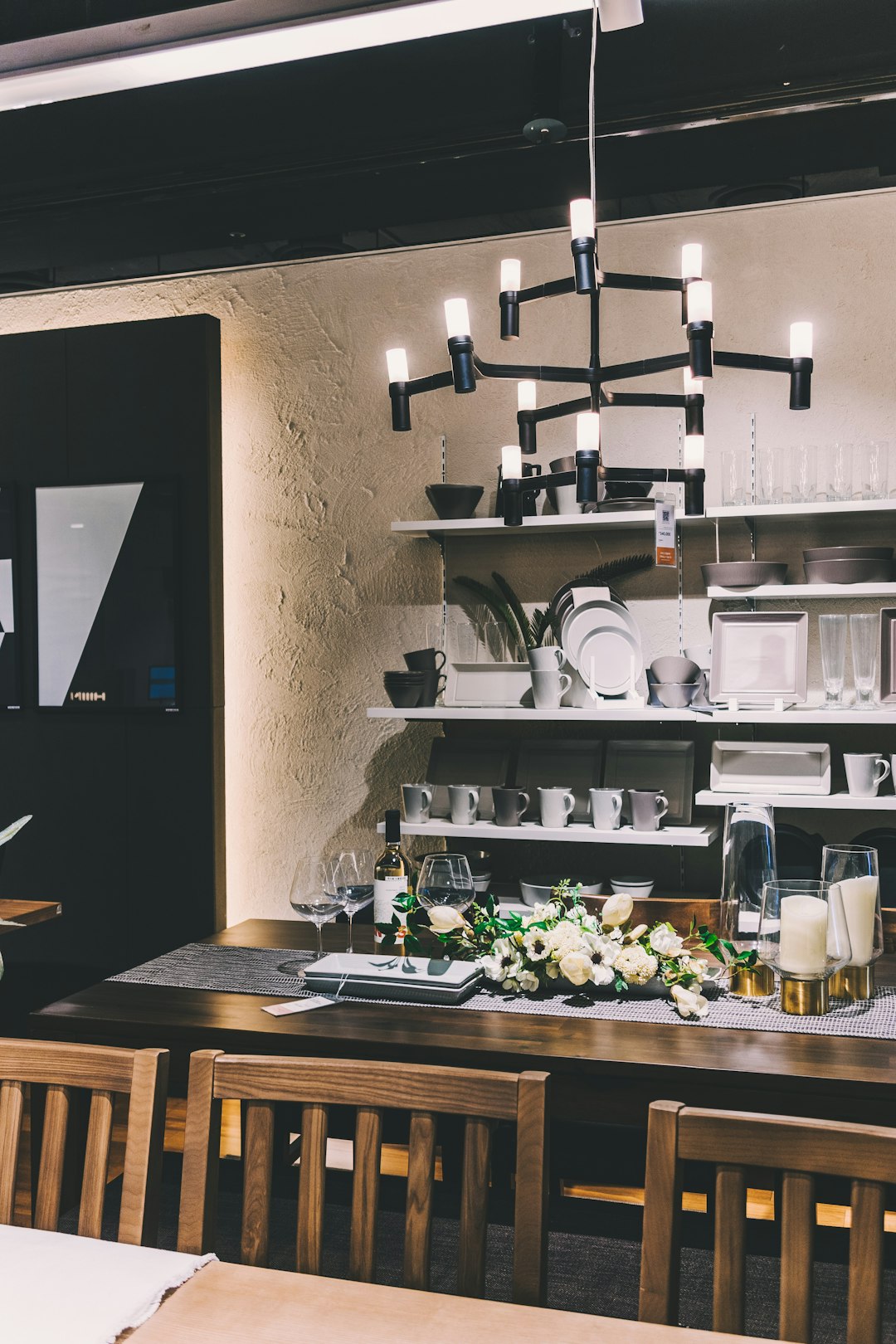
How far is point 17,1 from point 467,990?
257 centimetres

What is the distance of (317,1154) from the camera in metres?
1.29

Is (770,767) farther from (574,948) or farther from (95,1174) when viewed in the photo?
(95,1174)

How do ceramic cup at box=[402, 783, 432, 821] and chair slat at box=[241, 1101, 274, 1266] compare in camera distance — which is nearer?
chair slat at box=[241, 1101, 274, 1266]

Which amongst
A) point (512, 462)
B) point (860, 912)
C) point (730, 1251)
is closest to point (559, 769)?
point (512, 462)

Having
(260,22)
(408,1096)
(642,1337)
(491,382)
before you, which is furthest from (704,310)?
(491,382)

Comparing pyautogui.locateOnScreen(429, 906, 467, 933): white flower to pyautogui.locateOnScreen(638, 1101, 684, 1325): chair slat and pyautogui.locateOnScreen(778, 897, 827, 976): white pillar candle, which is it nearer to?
pyautogui.locateOnScreen(778, 897, 827, 976): white pillar candle

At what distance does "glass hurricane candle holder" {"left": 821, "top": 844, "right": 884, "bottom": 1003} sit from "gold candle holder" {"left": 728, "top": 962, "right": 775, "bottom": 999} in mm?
108

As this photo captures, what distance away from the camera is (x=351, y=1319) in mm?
1010

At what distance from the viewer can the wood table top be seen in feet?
3.22

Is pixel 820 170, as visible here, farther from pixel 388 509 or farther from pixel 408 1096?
pixel 408 1096

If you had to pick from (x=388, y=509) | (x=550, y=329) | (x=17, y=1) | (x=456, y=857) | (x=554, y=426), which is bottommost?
(x=456, y=857)

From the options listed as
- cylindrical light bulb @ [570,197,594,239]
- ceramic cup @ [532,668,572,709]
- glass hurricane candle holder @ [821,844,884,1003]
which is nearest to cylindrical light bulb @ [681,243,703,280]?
cylindrical light bulb @ [570,197,594,239]

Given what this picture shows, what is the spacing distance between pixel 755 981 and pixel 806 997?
14cm

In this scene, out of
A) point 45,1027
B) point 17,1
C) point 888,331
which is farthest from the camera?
point 888,331
